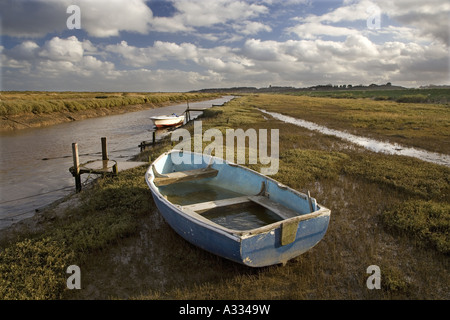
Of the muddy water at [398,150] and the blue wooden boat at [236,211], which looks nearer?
the blue wooden boat at [236,211]

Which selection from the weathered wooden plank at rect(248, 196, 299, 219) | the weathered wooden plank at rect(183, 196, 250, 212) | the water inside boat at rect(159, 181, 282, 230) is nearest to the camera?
the weathered wooden plank at rect(248, 196, 299, 219)

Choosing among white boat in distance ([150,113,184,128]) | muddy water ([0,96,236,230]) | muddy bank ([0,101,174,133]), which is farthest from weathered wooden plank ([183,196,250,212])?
muddy bank ([0,101,174,133])

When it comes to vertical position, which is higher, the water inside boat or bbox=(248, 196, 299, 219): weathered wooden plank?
bbox=(248, 196, 299, 219): weathered wooden plank

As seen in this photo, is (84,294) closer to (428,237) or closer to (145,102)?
(428,237)

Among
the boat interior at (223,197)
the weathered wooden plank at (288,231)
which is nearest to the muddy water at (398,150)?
the boat interior at (223,197)

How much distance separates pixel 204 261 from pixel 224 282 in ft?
2.42

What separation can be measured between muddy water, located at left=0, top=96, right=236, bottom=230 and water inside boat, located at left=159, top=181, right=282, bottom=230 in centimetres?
495

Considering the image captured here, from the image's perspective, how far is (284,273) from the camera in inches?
208

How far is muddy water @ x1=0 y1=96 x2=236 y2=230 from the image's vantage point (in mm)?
10172

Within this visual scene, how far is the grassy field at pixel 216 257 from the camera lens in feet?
16.1

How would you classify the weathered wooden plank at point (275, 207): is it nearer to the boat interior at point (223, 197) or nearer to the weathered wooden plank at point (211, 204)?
the boat interior at point (223, 197)

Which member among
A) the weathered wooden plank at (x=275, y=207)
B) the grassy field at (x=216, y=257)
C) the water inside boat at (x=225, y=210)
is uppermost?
the weathered wooden plank at (x=275, y=207)

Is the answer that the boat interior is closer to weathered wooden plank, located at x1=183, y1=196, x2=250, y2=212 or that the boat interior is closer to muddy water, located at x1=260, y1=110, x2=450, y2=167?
weathered wooden plank, located at x1=183, y1=196, x2=250, y2=212
